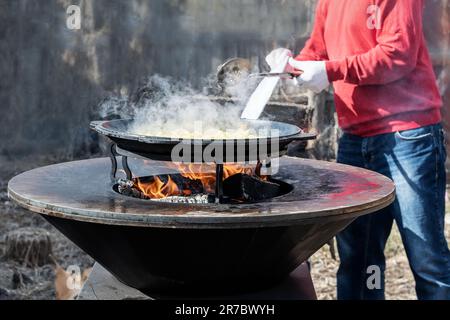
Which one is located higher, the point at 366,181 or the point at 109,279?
the point at 366,181

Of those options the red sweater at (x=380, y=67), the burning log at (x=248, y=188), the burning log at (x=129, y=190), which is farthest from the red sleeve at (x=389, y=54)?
the burning log at (x=129, y=190)

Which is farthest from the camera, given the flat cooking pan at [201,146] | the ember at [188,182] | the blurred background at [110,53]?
the blurred background at [110,53]

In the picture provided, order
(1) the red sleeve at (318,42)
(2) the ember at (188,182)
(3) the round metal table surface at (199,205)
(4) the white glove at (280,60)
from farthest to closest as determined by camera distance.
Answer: (1) the red sleeve at (318,42), (4) the white glove at (280,60), (2) the ember at (188,182), (3) the round metal table surface at (199,205)

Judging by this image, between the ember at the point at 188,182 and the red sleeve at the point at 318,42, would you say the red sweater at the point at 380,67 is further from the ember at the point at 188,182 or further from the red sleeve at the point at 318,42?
the ember at the point at 188,182

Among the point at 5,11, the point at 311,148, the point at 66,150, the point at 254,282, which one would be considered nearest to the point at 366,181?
the point at 254,282

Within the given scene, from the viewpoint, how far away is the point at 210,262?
8.01ft

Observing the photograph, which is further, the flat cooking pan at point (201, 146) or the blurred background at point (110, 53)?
the blurred background at point (110, 53)

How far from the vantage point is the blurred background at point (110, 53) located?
5902 mm

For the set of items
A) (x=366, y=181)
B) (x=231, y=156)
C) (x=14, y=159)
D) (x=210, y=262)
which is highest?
(x=231, y=156)

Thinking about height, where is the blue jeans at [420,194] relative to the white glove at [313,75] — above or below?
below

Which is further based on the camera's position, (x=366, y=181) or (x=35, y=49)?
(x=35, y=49)

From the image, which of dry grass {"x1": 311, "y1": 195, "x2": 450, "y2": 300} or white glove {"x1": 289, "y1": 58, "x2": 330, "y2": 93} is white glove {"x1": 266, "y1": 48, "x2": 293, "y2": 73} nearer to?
white glove {"x1": 289, "y1": 58, "x2": 330, "y2": 93}
